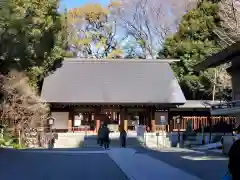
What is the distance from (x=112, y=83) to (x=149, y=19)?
41.5 feet

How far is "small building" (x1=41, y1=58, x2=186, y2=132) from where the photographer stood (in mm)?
36812

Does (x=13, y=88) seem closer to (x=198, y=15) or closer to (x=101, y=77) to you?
(x=101, y=77)

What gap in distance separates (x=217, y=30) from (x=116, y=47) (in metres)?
15.9

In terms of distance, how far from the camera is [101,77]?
41.6 metres

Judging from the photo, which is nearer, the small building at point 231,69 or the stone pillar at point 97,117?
the small building at point 231,69

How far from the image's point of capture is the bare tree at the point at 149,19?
48.8m

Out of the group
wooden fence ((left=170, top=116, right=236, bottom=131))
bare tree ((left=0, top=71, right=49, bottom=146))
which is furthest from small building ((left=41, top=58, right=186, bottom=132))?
bare tree ((left=0, top=71, right=49, bottom=146))

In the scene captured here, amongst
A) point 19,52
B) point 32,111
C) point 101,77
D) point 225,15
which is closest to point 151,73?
point 101,77

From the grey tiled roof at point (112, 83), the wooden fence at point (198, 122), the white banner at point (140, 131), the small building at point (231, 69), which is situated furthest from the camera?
the grey tiled roof at point (112, 83)

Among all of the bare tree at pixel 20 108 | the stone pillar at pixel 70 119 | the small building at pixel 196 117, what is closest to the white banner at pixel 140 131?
the small building at pixel 196 117

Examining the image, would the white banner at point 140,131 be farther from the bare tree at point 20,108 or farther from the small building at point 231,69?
the small building at point 231,69

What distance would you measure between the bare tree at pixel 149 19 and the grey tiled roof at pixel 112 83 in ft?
26.3

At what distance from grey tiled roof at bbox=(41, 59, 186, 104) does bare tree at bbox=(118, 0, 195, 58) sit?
803 centimetres

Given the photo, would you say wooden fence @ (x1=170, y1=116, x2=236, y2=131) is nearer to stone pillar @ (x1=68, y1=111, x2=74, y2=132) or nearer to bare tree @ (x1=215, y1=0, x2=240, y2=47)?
bare tree @ (x1=215, y1=0, x2=240, y2=47)
